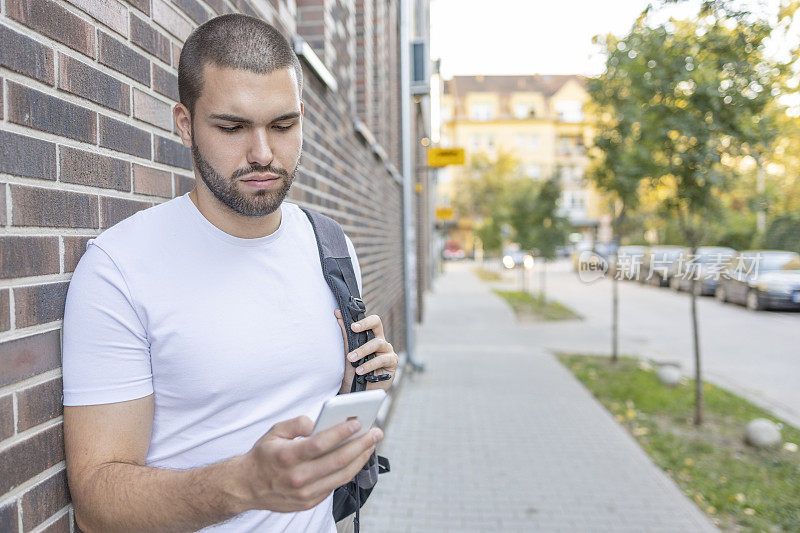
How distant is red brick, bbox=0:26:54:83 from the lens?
1048 millimetres

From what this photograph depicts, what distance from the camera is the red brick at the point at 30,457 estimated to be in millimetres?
1051

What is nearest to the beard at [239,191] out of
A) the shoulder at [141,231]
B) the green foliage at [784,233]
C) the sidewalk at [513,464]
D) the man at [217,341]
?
the man at [217,341]

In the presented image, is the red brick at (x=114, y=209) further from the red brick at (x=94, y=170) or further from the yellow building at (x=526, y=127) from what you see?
the yellow building at (x=526, y=127)

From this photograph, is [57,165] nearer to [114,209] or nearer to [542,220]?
[114,209]

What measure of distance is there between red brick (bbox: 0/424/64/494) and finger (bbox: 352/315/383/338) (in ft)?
2.24

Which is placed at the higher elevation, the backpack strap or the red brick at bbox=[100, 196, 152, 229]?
the red brick at bbox=[100, 196, 152, 229]

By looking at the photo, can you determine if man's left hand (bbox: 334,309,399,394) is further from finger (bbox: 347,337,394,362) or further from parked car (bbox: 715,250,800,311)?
parked car (bbox: 715,250,800,311)

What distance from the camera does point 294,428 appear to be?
1018mm

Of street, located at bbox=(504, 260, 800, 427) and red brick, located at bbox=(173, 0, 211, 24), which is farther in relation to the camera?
street, located at bbox=(504, 260, 800, 427)

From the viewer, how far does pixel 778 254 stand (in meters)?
17.4

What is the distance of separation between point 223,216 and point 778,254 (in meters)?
19.6

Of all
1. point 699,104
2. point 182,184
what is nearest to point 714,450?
point 699,104

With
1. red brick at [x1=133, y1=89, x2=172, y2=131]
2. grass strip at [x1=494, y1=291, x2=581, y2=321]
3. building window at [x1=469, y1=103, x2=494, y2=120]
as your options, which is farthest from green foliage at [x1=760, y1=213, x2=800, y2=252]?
building window at [x1=469, y1=103, x2=494, y2=120]

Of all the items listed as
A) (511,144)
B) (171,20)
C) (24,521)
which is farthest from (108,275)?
(511,144)
